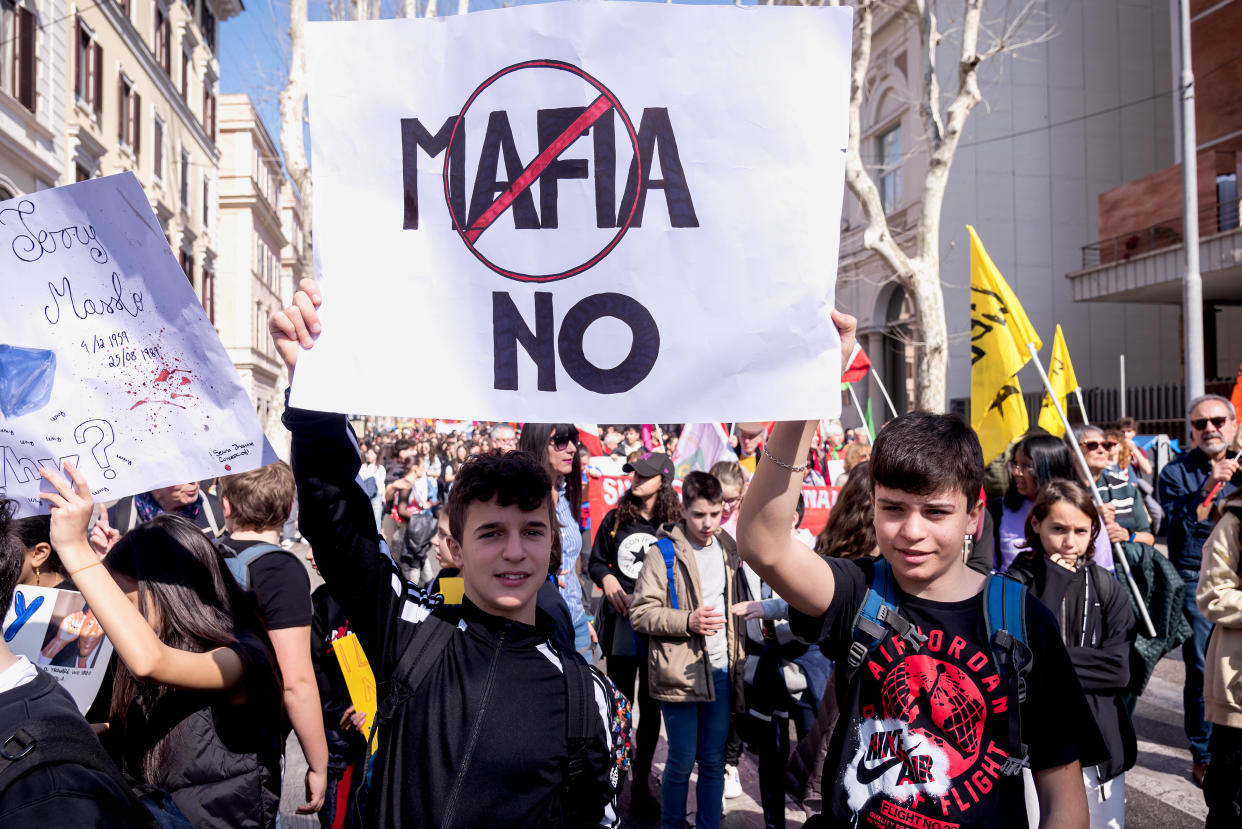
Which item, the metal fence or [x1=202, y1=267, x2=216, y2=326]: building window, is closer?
the metal fence

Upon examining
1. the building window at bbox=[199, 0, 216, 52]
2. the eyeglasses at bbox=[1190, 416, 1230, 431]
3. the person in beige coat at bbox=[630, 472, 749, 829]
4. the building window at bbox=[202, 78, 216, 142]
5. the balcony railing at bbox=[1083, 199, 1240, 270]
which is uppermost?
the building window at bbox=[199, 0, 216, 52]

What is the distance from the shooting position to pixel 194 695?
94.4 inches

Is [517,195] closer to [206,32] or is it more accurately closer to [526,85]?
[526,85]

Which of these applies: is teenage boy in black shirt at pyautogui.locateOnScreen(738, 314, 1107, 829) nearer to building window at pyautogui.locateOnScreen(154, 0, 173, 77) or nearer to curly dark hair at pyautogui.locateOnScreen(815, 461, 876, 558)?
curly dark hair at pyautogui.locateOnScreen(815, 461, 876, 558)

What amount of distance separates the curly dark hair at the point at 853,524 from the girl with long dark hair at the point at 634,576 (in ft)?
4.39

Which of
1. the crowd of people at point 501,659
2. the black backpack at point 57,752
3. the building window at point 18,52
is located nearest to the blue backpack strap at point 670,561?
the crowd of people at point 501,659

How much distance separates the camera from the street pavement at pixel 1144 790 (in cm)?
447

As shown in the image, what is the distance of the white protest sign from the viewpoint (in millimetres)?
1990

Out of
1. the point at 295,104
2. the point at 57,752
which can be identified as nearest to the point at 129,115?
the point at 295,104

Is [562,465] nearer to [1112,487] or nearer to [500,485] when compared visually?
[500,485]

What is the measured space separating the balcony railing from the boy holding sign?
68.1 feet

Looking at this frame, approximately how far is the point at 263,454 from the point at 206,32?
1589 inches

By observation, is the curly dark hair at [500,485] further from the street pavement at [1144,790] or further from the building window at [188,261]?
the building window at [188,261]

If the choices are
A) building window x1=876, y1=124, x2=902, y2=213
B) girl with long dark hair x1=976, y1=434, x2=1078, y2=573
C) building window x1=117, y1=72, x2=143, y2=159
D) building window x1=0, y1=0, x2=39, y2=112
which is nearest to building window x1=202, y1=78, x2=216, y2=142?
building window x1=117, y1=72, x2=143, y2=159
